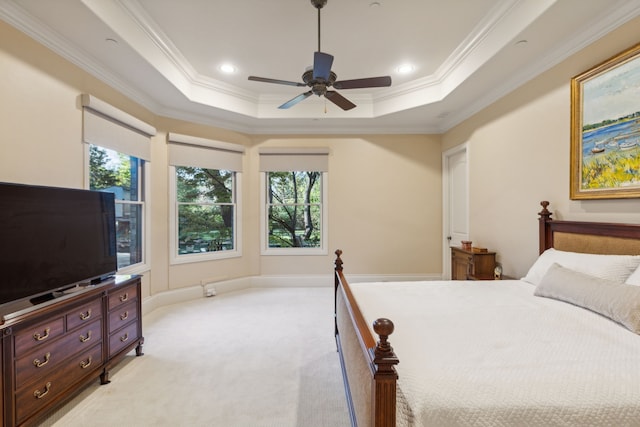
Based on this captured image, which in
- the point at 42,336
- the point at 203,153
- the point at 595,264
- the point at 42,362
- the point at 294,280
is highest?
the point at 203,153

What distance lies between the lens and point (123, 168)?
343cm

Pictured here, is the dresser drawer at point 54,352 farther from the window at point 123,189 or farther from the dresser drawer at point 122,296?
the window at point 123,189

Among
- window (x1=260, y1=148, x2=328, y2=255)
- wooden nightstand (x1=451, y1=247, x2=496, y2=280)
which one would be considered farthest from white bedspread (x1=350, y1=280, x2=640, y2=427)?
window (x1=260, y1=148, x2=328, y2=255)

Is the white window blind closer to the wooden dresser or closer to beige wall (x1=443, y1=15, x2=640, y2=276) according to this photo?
the wooden dresser

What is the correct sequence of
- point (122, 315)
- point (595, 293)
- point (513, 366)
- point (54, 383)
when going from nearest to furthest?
point (513, 366) → point (595, 293) → point (54, 383) → point (122, 315)

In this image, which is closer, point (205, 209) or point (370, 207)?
point (205, 209)

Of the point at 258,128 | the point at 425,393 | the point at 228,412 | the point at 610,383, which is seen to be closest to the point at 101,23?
the point at 258,128

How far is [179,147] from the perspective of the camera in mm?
4129

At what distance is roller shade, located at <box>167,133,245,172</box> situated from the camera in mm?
4098

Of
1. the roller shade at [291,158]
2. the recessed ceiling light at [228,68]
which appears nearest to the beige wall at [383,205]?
the roller shade at [291,158]

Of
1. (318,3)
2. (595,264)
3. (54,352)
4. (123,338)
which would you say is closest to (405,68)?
(318,3)

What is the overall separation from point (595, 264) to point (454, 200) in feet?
9.03

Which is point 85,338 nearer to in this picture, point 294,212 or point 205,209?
point 205,209

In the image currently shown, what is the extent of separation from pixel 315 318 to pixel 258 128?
3093 millimetres
